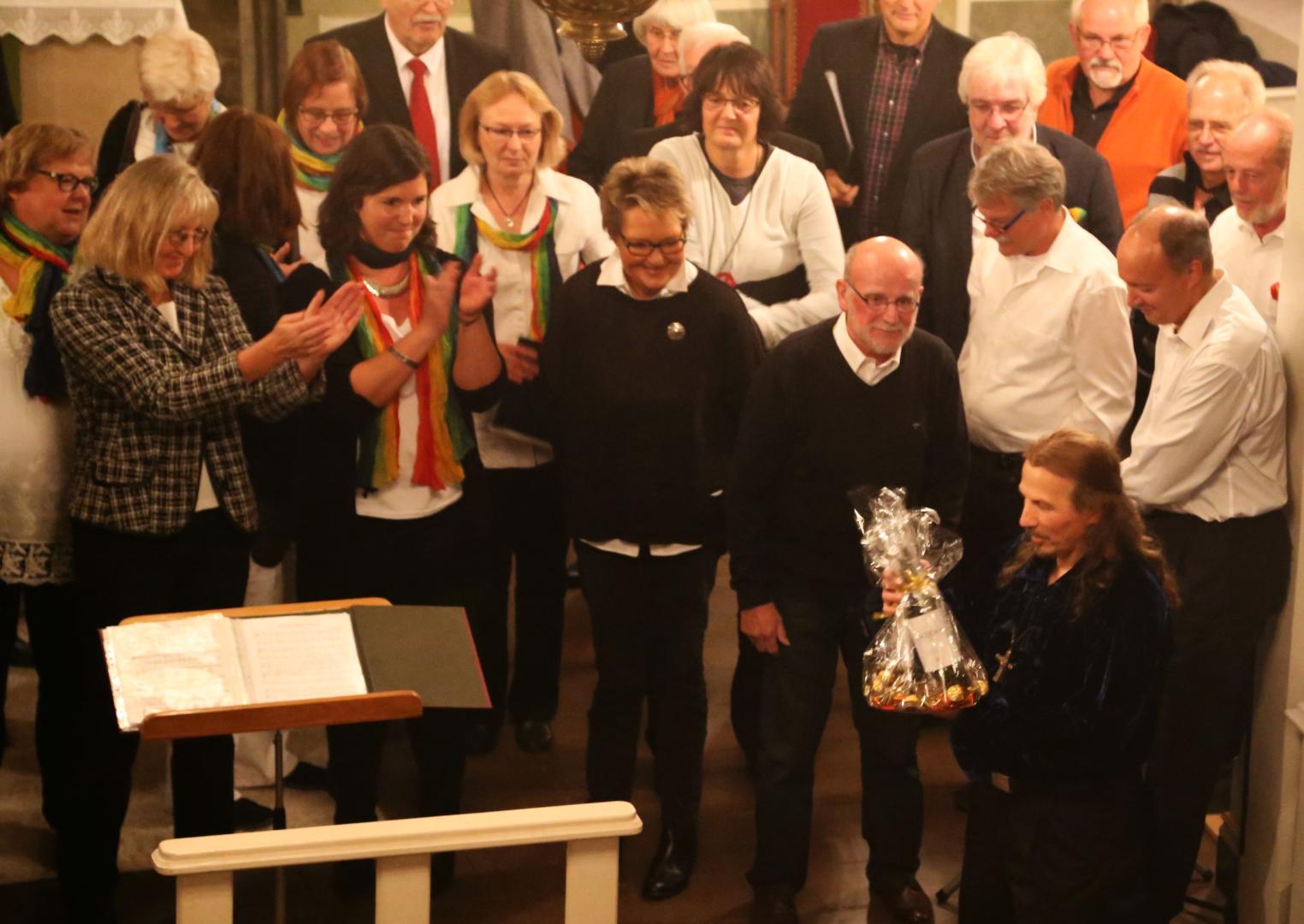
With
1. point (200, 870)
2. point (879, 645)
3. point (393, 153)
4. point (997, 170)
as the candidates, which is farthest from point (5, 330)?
point (997, 170)

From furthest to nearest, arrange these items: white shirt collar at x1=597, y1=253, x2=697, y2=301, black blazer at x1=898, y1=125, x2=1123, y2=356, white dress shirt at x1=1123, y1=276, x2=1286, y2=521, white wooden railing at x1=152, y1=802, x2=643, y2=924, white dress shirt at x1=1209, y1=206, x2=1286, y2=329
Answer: black blazer at x1=898, y1=125, x2=1123, y2=356, white dress shirt at x1=1209, y1=206, x2=1286, y2=329, white shirt collar at x1=597, y1=253, x2=697, y2=301, white dress shirt at x1=1123, y1=276, x2=1286, y2=521, white wooden railing at x1=152, y1=802, x2=643, y2=924

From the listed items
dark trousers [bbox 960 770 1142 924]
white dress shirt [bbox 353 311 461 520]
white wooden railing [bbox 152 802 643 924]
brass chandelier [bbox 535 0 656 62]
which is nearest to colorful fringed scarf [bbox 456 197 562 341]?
white dress shirt [bbox 353 311 461 520]

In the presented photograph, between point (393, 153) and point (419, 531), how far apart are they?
3.11 feet

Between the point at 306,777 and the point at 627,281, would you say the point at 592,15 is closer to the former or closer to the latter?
the point at 627,281

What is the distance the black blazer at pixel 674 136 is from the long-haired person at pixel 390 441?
109 centimetres

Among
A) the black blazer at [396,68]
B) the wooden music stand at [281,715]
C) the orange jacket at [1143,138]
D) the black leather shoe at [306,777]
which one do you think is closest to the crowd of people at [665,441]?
the black blazer at [396,68]

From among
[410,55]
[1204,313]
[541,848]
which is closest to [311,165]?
[410,55]

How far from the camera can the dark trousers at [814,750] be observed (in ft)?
12.9

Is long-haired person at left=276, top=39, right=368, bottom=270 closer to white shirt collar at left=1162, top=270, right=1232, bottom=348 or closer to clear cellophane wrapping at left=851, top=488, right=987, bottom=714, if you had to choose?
clear cellophane wrapping at left=851, top=488, right=987, bottom=714

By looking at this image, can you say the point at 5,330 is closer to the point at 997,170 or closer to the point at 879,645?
the point at 879,645

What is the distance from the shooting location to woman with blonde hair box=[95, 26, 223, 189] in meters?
4.73

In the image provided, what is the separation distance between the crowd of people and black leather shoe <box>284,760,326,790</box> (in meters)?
0.55

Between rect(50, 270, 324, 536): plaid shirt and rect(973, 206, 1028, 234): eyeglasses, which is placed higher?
rect(973, 206, 1028, 234): eyeglasses

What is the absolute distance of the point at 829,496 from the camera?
3893mm
